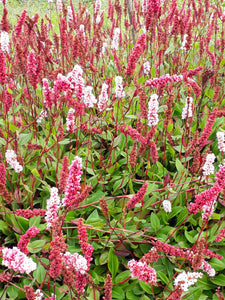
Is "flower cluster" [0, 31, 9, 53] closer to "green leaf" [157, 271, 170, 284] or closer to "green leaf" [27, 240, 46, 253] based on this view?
"green leaf" [27, 240, 46, 253]

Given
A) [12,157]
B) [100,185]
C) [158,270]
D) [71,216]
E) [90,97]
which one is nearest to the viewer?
[12,157]

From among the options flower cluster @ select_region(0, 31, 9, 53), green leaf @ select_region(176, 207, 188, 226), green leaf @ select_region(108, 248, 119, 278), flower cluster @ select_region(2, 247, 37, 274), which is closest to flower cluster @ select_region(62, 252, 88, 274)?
flower cluster @ select_region(2, 247, 37, 274)

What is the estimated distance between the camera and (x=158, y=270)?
1632mm

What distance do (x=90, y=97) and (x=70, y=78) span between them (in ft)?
0.86

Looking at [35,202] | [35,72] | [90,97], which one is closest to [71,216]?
[35,202]

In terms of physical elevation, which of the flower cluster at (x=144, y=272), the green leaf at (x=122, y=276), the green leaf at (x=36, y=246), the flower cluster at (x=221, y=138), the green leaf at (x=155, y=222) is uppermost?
the flower cluster at (x=221, y=138)

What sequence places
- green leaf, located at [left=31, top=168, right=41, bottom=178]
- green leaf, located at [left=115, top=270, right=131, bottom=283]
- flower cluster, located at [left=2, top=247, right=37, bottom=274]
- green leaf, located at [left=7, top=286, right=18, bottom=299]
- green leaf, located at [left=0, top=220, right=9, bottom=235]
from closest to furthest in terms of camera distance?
1. flower cluster, located at [left=2, top=247, right=37, bottom=274]
2. green leaf, located at [left=7, top=286, right=18, bottom=299]
3. green leaf, located at [left=115, top=270, right=131, bottom=283]
4. green leaf, located at [left=0, top=220, right=9, bottom=235]
5. green leaf, located at [left=31, top=168, right=41, bottom=178]

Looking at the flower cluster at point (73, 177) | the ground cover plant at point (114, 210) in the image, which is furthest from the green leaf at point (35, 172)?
the flower cluster at point (73, 177)

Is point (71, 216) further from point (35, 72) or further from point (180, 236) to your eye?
point (35, 72)

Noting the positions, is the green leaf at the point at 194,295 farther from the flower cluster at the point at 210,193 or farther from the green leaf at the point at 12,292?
the green leaf at the point at 12,292

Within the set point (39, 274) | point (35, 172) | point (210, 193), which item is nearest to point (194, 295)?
point (210, 193)

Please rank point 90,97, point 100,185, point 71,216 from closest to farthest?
point 71,216 → point 90,97 → point 100,185

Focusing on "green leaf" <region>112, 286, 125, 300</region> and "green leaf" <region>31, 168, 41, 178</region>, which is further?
"green leaf" <region>31, 168, 41, 178</region>

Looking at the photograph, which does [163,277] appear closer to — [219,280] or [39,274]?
[219,280]
